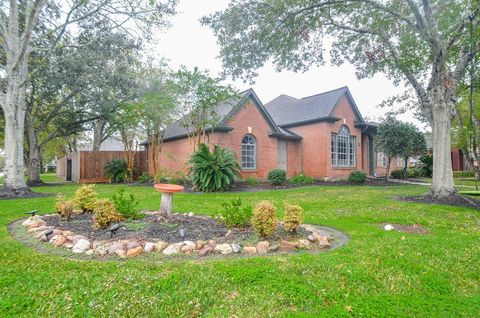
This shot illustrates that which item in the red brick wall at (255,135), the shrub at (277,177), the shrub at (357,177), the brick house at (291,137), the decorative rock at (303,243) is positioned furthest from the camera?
the shrub at (357,177)

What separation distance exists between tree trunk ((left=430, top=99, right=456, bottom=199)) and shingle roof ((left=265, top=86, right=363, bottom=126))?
25.3 ft

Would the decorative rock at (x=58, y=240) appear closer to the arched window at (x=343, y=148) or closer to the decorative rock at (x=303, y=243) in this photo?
the decorative rock at (x=303, y=243)

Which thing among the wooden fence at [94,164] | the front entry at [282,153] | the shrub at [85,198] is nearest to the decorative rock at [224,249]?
the shrub at [85,198]

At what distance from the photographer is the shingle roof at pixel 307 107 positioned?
17.7 m

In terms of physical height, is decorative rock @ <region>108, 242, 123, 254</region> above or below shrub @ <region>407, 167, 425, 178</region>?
below

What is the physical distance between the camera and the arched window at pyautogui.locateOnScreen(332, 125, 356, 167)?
59.0 feet

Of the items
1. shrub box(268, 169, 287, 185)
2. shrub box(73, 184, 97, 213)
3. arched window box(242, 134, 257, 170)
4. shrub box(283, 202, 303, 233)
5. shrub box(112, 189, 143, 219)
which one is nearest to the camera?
shrub box(283, 202, 303, 233)

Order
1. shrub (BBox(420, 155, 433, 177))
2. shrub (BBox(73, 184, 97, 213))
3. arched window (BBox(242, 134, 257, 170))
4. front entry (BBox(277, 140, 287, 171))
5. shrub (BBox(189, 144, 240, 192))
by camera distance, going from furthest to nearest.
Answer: shrub (BBox(420, 155, 433, 177)) < front entry (BBox(277, 140, 287, 171)) < arched window (BBox(242, 134, 257, 170)) < shrub (BBox(189, 144, 240, 192)) < shrub (BBox(73, 184, 97, 213))

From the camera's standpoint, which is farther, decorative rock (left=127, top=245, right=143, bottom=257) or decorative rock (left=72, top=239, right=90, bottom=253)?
decorative rock (left=72, top=239, right=90, bottom=253)

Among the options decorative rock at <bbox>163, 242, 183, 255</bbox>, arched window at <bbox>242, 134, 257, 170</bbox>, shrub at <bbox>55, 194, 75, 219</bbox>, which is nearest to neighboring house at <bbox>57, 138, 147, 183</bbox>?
arched window at <bbox>242, 134, 257, 170</bbox>

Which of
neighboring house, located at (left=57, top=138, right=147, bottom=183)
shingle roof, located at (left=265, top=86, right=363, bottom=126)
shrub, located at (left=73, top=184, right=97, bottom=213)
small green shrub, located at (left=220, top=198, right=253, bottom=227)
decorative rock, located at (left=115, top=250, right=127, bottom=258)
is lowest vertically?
decorative rock, located at (left=115, top=250, right=127, bottom=258)

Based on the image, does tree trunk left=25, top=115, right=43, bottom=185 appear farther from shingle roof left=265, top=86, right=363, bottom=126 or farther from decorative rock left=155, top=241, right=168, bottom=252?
decorative rock left=155, top=241, right=168, bottom=252

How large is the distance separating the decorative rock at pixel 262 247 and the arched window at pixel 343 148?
14.9m

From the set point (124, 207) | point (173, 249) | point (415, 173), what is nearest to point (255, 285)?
point (173, 249)
